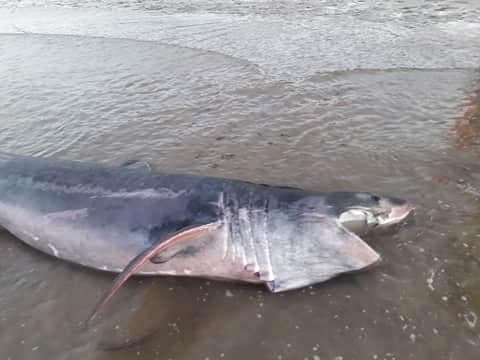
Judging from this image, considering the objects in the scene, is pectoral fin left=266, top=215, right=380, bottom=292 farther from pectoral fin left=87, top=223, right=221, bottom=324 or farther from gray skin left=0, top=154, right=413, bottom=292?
pectoral fin left=87, top=223, right=221, bottom=324

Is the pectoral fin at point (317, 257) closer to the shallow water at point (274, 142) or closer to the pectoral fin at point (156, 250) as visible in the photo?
the shallow water at point (274, 142)

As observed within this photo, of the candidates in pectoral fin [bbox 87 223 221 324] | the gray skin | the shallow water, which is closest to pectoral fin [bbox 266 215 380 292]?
the gray skin

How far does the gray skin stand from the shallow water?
0.17 meters

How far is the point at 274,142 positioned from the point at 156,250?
3015mm

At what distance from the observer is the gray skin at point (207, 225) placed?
3.22 meters

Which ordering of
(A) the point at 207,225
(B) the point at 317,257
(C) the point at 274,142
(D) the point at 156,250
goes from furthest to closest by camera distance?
(C) the point at 274,142
(A) the point at 207,225
(B) the point at 317,257
(D) the point at 156,250

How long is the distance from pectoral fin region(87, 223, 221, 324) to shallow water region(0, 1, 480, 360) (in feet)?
1.12

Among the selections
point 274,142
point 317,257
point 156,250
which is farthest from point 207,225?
point 274,142

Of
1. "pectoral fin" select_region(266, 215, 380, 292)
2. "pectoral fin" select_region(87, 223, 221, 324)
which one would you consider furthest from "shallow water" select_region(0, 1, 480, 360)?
"pectoral fin" select_region(87, 223, 221, 324)

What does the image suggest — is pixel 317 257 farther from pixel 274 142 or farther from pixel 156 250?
pixel 274 142

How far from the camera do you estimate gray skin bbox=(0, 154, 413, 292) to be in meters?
3.22

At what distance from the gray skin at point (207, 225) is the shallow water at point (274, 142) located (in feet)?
0.56

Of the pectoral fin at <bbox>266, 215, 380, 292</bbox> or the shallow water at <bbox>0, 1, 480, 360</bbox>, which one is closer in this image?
the shallow water at <bbox>0, 1, 480, 360</bbox>

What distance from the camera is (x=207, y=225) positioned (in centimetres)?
331
